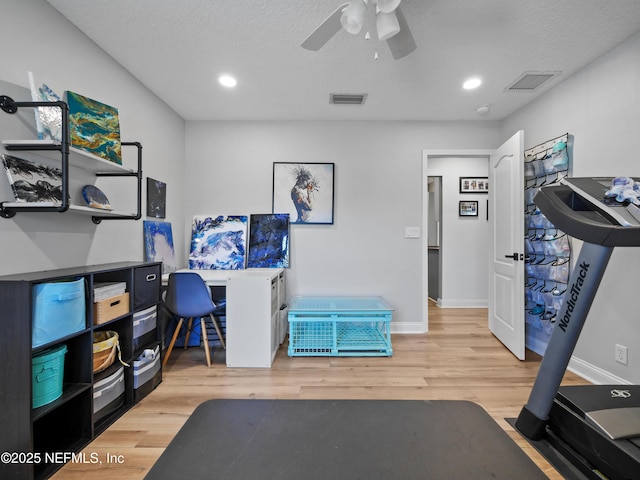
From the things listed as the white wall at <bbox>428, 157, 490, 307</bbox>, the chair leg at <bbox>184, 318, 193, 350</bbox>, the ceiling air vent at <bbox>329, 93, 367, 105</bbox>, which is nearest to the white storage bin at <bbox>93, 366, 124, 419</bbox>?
the chair leg at <bbox>184, 318, 193, 350</bbox>

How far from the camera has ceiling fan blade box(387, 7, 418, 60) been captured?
60.0 inches

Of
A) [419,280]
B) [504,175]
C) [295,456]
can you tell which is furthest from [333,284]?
[295,456]

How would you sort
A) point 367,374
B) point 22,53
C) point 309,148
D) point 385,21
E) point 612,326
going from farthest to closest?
point 309,148, point 367,374, point 612,326, point 22,53, point 385,21

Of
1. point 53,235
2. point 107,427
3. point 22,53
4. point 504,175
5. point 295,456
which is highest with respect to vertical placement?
point 22,53

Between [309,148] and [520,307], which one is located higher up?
[309,148]

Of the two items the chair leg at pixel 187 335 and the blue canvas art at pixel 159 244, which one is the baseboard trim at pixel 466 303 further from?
the blue canvas art at pixel 159 244

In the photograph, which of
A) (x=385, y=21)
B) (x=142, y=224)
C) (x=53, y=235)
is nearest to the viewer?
(x=385, y=21)

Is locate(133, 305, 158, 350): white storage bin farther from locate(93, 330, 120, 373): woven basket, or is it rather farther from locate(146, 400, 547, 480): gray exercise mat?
locate(146, 400, 547, 480): gray exercise mat

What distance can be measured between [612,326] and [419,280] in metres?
1.63

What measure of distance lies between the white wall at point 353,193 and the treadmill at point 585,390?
2.53 metres

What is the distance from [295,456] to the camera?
0.64 meters

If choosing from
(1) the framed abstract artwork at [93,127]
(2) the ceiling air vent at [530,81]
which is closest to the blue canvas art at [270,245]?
(1) the framed abstract artwork at [93,127]

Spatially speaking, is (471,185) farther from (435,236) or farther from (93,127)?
(93,127)

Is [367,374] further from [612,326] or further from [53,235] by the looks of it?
[53,235]
